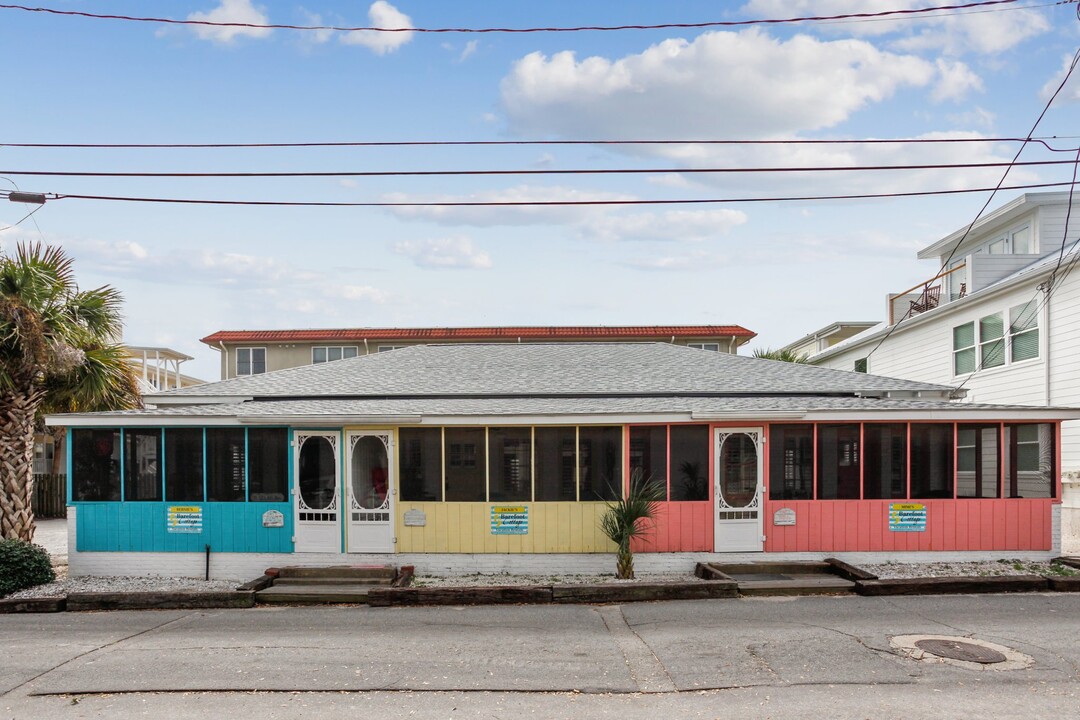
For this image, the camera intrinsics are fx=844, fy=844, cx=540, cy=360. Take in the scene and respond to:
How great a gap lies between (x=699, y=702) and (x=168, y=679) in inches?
207

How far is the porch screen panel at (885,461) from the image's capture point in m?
14.2

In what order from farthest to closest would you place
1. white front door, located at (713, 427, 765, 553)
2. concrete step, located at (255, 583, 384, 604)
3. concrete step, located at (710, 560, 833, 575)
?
white front door, located at (713, 427, 765, 553), concrete step, located at (710, 560, 833, 575), concrete step, located at (255, 583, 384, 604)

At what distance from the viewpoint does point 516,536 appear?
46.0 ft

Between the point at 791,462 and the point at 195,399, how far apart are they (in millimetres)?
11430

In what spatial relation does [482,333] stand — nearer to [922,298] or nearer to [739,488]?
[922,298]

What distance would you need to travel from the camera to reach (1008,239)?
75.5ft

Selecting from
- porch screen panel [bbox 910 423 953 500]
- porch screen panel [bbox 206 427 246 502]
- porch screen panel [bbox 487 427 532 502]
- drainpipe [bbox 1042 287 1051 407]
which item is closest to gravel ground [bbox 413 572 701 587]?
porch screen panel [bbox 487 427 532 502]

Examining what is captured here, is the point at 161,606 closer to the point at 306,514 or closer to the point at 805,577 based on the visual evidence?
the point at 306,514

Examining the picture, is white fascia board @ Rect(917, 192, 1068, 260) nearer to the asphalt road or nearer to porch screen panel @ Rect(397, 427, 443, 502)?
the asphalt road

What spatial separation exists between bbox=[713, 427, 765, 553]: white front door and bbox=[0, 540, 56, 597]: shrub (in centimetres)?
1086

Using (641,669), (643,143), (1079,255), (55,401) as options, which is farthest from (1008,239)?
(55,401)

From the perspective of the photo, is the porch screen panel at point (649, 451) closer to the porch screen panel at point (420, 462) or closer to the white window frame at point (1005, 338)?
the porch screen panel at point (420, 462)

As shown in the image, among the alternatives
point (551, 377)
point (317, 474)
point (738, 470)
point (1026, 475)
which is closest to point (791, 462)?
point (738, 470)

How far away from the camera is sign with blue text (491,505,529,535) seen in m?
14.0
